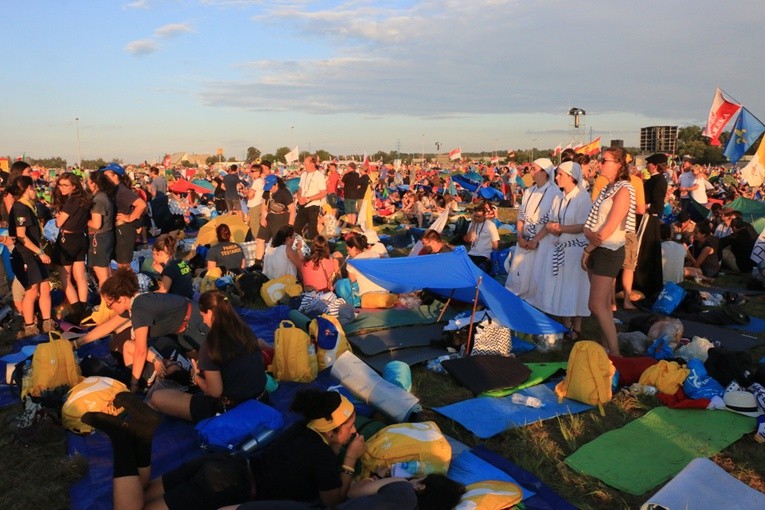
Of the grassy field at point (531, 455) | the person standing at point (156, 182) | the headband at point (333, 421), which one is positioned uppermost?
the person standing at point (156, 182)

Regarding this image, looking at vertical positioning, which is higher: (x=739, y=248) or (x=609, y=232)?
(x=609, y=232)

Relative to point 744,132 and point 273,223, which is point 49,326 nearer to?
point 273,223

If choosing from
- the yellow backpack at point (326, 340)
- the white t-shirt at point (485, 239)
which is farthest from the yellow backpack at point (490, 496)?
the white t-shirt at point (485, 239)

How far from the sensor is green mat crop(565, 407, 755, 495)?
3508mm

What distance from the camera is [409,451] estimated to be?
3.35m

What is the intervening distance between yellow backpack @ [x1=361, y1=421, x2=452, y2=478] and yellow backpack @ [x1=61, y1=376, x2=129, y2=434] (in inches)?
70.5

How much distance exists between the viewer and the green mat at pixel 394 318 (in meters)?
6.30

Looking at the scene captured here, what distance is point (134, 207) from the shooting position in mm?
7062

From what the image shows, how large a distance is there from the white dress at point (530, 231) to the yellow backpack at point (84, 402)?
13.3 feet

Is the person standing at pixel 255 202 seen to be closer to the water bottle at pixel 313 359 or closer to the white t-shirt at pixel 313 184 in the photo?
the white t-shirt at pixel 313 184

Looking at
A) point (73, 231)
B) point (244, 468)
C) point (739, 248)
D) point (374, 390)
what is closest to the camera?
point (244, 468)

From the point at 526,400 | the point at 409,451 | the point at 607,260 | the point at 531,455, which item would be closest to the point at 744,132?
the point at 607,260

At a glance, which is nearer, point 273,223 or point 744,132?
point 273,223

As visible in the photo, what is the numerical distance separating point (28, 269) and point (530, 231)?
Answer: 508cm
